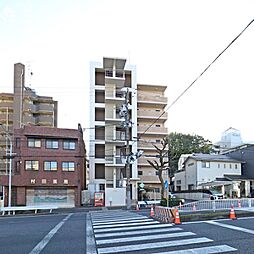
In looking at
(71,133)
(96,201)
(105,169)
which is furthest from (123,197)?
→ (71,133)

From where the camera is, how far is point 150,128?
49.7m

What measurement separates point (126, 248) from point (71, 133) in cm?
3083

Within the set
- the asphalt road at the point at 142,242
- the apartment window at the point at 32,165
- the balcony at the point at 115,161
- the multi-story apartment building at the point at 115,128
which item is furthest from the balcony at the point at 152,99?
the asphalt road at the point at 142,242

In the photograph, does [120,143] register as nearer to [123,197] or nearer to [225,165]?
[123,197]

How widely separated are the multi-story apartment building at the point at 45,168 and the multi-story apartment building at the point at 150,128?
1245 centimetres

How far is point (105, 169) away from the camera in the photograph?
1742 inches

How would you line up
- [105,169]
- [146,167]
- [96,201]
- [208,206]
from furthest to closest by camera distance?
[146,167]
[105,169]
[96,201]
[208,206]

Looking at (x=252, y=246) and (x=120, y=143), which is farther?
(x=120, y=143)

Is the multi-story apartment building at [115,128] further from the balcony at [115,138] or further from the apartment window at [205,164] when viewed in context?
the apartment window at [205,164]

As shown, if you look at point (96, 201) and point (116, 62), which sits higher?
point (116, 62)

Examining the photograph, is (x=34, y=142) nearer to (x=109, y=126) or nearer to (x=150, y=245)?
(x=109, y=126)

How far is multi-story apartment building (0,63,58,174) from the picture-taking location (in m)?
56.6

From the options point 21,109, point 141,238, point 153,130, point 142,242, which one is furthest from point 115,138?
point 142,242

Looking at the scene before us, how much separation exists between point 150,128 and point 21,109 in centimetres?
2232
